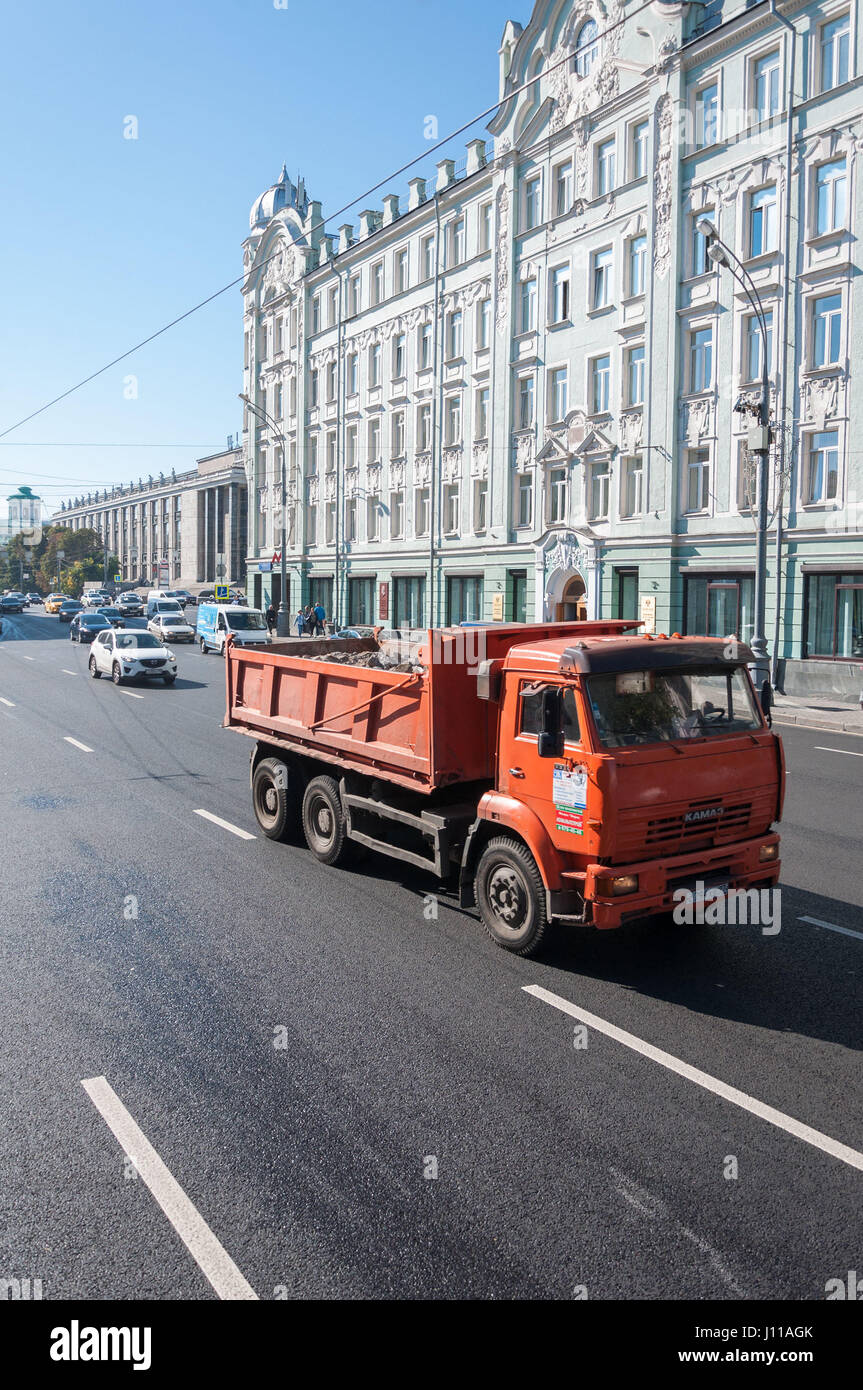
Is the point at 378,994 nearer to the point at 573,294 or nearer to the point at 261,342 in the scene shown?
the point at 573,294

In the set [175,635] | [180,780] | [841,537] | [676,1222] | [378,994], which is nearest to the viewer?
[676,1222]

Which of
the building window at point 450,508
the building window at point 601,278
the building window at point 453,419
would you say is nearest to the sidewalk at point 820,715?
the building window at point 601,278

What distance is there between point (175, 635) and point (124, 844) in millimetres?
39871

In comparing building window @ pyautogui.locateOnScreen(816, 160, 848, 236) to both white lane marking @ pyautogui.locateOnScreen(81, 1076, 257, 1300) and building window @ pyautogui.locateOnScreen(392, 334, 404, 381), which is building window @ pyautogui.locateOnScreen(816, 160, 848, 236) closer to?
building window @ pyautogui.locateOnScreen(392, 334, 404, 381)

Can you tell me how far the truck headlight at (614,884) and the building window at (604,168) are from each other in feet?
100

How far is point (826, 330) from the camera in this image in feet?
83.7

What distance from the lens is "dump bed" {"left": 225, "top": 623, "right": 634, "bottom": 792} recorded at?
779 centimetres

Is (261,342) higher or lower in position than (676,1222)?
higher

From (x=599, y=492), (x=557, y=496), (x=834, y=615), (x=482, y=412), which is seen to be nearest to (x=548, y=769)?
(x=834, y=615)

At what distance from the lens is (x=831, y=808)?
40.1ft

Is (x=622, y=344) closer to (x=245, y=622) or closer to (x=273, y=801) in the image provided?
(x=245, y=622)

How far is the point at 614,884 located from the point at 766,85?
27.5m

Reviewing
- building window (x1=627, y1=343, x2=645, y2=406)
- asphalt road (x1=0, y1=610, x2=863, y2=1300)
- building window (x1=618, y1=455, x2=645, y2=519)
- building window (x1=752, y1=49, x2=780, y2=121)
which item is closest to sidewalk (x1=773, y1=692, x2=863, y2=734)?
building window (x1=618, y1=455, x2=645, y2=519)
